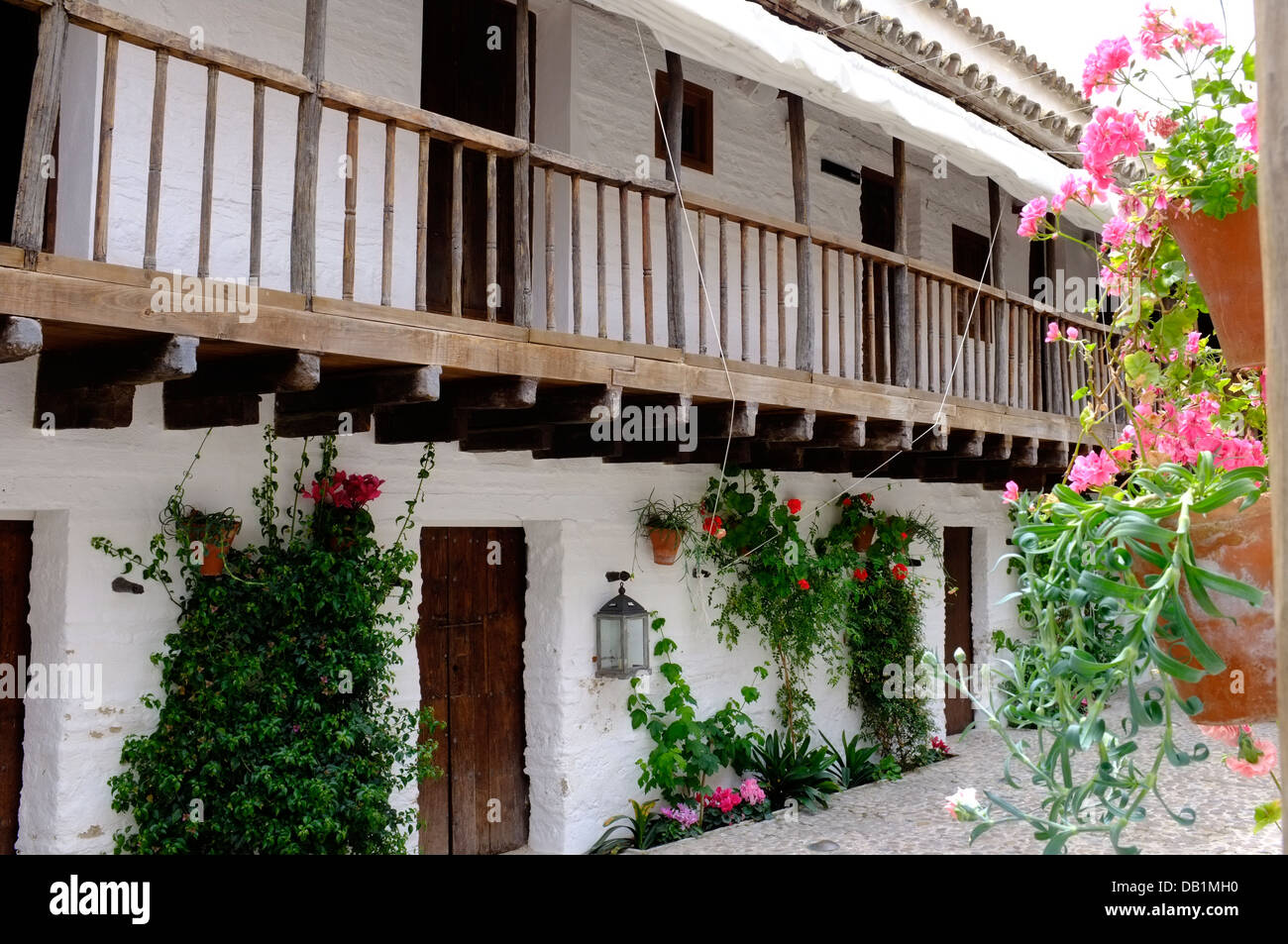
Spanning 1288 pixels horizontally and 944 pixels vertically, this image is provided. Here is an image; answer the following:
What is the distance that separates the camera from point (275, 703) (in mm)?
5129

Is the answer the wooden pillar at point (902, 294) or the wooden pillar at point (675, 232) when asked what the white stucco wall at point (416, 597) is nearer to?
the wooden pillar at point (675, 232)

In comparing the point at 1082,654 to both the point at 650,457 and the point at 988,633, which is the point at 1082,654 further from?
the point at 988,633

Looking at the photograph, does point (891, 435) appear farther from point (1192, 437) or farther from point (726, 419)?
point (1192, 437)

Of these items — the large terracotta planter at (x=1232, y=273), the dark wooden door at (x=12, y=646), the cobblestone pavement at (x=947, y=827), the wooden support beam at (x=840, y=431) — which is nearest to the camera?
the large terracotta planter at (x=1232, y=273)

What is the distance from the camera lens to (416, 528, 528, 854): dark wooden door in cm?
672

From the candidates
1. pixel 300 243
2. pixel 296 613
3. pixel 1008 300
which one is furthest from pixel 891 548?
pixel 300 243

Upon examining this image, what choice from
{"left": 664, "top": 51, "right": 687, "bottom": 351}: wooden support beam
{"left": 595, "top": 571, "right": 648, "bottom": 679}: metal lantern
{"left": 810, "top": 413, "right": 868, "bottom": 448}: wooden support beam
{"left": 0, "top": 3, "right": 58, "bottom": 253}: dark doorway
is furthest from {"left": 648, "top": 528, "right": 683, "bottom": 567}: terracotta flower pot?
{"left": 0, "top": 3, "right": 58, "bottom": 253}: dark doorway

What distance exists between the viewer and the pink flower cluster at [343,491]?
565 cm

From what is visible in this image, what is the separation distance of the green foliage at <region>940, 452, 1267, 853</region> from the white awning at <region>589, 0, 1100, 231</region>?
3400 millimetres

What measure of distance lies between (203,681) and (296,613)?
1.73 feet

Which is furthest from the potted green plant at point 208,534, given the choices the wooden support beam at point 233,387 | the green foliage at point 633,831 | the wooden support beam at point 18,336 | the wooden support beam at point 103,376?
the green foliage at point 633,831

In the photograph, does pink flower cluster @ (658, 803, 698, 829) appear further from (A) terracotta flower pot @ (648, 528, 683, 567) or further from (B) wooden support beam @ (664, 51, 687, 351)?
(B) wooden support beam @ (664, 51, 687, 351)

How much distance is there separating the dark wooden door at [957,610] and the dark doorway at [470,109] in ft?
20.9

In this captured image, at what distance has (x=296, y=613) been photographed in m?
5.34
